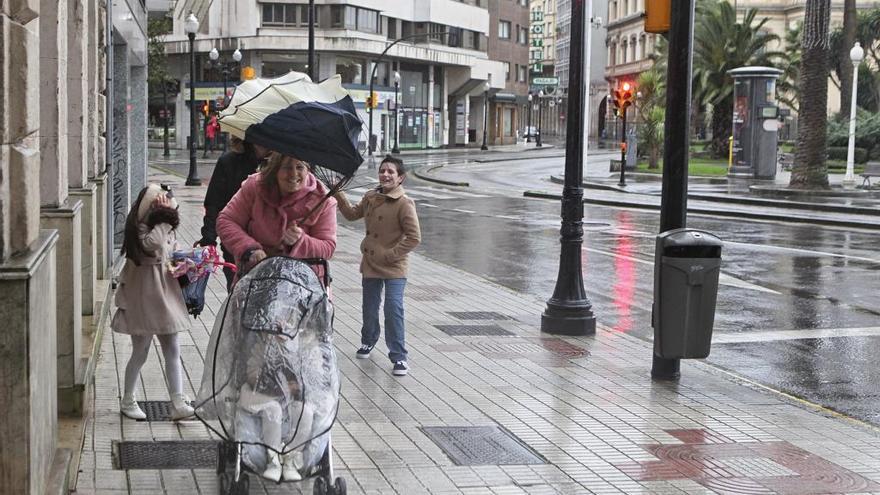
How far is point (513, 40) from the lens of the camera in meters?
102

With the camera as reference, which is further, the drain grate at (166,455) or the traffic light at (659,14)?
the traffic light at (659,14)

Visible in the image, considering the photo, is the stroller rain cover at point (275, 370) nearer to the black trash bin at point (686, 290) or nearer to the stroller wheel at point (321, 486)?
the stroller wheel at point (321, 486)

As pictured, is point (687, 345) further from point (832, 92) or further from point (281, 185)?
point (832, 92)

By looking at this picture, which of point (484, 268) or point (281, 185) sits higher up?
point (281, 185)

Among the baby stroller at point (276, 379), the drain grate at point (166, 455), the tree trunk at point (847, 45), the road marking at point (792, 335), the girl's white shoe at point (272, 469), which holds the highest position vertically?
the tree trunk at point (847, 45)

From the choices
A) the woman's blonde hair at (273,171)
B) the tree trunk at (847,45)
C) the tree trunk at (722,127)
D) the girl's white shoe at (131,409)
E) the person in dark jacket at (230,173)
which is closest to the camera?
the woman's blonde hair at (273,171)

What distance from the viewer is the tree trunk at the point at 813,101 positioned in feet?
110

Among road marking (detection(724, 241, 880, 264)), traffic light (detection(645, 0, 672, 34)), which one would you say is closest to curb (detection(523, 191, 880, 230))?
road marking (detection(724, 241, 880, 264))

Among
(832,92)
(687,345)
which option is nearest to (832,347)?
(687,345)

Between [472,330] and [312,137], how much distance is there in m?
5.64

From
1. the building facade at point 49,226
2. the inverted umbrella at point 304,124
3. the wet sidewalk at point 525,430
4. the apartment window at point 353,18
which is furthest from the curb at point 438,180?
the inverted umbrella at point 304,124

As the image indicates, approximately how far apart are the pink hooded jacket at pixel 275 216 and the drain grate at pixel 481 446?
1.46 m

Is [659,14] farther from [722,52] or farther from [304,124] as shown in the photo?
[722,52]

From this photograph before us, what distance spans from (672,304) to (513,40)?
309ft
